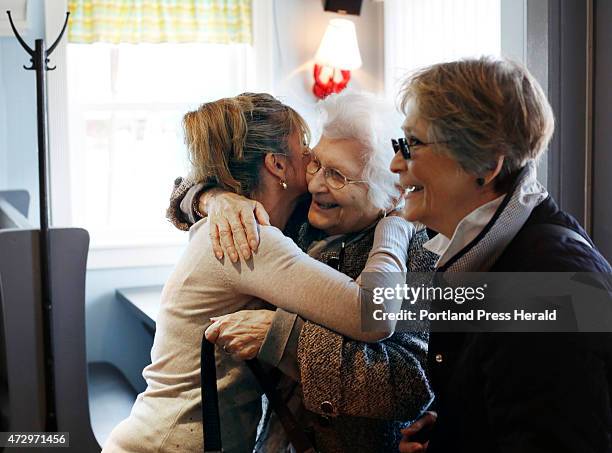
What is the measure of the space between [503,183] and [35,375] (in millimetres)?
2154

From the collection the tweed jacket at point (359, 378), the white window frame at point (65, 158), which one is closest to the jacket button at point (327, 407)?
the tweed jacket at point (359, 378)

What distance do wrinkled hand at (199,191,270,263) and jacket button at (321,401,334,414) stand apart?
279 millimetres

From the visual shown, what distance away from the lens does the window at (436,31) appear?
3.42 metres

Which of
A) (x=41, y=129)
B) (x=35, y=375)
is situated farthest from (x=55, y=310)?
(x=41, y=129)

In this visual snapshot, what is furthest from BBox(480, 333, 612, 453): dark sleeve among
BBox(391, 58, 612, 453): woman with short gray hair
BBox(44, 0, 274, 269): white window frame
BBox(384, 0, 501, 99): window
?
BBox(44, 0, 274, 269): white window frame

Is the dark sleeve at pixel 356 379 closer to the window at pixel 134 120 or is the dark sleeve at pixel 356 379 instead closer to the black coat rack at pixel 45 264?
the black coat rack at pixel 45 264

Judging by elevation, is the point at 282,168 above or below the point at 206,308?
above

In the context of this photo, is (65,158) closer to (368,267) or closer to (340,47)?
(340,47)

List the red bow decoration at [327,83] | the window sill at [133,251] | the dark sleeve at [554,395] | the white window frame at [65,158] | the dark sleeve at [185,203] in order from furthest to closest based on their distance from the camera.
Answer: the red bow decoration at [327,83]
the window sill at [133,251]
the white window frame at [65,158]
the dark sleeve at [185,203]
the dark sleeve at [554,395]

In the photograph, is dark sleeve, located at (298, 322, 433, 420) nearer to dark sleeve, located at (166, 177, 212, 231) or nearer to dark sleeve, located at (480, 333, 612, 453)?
dark sleeve, located at (480, 333, 612, 453)

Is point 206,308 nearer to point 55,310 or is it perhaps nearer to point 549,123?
point 549,123

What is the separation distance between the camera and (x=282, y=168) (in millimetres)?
1572

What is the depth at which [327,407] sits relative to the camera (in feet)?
4.33

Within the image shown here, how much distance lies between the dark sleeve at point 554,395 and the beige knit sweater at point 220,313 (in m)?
0.33
